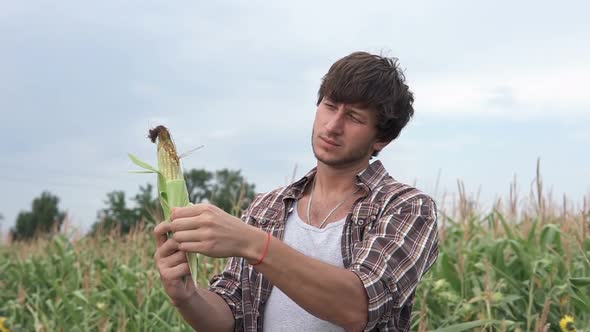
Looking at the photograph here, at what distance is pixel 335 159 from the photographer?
7.31 ft

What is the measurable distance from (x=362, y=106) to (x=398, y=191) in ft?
0.89

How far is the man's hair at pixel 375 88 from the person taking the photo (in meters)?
2.23

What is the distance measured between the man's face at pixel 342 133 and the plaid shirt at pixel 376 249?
10 cm

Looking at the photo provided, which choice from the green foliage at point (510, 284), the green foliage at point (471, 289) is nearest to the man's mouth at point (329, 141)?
the green foliage at point (471, 289)

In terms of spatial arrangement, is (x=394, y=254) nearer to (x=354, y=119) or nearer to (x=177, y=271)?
(x=354, y=119)

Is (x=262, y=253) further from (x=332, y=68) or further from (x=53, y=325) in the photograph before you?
(x=53, y=325)

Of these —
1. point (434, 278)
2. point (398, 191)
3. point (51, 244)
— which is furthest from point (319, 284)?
point (51, 244)

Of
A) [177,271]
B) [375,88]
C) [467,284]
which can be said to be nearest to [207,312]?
[177,271]

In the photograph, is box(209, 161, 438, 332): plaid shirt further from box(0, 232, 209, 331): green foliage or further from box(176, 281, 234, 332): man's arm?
box(0, 232, 209, 331): green foliage

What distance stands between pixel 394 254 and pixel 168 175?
0.65m

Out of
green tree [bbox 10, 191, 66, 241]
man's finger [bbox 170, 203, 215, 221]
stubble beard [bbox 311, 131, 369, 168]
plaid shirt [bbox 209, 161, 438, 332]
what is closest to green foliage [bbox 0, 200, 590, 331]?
plaid shirt [bbox 209, 161, 438, 332]

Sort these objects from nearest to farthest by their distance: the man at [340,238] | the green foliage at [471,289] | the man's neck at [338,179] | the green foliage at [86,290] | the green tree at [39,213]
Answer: the man at [340,238]
the man's neck at [338,179]
the green foliage at [471,289]
the green foliage at [86,290]
the green tree at [39,213]

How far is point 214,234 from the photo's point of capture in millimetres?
1728

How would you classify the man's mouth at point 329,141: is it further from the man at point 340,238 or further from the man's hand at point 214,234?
the man's hand at point 214,234
